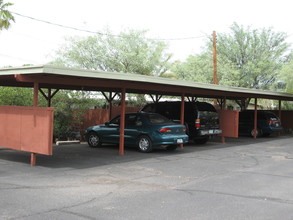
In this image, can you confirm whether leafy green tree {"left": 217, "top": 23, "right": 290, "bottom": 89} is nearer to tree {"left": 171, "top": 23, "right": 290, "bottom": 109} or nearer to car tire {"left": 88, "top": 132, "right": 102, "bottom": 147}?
tree {"left": 171, "top": 23, "right": 290, "bottom": 109}

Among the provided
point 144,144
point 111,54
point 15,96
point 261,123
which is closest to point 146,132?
point 144,144

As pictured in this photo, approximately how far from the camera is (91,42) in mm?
27344

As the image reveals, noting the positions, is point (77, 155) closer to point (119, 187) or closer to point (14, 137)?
point (14, 137)

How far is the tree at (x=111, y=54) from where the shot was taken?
88.4 feet

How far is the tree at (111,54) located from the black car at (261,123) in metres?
8.98

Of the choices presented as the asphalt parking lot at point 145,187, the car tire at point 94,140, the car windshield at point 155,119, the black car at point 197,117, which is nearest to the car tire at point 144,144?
the car windshield at point 155,119

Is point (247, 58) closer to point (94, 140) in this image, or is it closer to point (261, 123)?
point (261, 123)

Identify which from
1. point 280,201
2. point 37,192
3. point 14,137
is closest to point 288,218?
point 280,201

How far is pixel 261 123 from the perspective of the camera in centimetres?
2173

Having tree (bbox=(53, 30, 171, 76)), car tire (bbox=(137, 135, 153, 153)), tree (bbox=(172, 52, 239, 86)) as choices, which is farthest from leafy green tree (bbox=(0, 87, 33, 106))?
tree (bbox=(172, 52, 239, 86))

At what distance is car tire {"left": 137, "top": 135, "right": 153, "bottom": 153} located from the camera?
510 inches

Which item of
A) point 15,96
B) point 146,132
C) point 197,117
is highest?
point 15,96

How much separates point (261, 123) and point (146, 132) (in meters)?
11.3

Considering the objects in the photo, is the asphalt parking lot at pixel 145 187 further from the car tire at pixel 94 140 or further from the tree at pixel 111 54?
the tree at pixel 111 54
